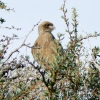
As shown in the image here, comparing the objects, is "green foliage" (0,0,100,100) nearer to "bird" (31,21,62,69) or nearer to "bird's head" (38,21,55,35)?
"bird" (31,21,62,69)

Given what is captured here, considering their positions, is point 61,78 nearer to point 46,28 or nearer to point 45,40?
point 45,40

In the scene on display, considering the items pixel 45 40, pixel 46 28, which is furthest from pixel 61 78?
pixel 46 28

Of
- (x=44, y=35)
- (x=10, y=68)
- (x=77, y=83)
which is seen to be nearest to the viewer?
(x=77, y=83)

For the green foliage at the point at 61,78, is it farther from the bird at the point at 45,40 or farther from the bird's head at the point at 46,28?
the bird's head at the point at 46,28

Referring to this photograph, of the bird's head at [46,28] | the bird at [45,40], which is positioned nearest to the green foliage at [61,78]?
the bird at [45,40]

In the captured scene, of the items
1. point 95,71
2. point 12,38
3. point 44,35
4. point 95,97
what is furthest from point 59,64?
point 44,35

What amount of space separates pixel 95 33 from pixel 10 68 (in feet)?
1.79

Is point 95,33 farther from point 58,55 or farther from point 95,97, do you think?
point 58,55

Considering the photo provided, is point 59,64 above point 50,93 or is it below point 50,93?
above

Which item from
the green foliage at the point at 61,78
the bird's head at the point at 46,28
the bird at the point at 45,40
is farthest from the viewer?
the bird's head at the point at 46,28

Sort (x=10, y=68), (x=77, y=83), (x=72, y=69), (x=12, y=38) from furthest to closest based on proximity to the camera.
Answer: (x=12, y=38)
(x=10, y=68)
(x=77, y=83)
(x=72, y=69)

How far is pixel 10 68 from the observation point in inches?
77.8

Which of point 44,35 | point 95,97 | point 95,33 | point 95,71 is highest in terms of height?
A: point 44,35

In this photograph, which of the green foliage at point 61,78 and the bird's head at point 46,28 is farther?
the bird's head at point 46,28
